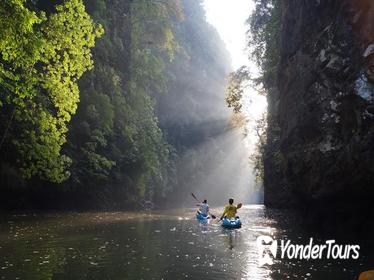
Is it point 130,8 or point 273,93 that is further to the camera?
point 130,8

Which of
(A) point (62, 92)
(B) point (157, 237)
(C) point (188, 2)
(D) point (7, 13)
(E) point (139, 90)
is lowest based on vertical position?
(B) point (157, 237)

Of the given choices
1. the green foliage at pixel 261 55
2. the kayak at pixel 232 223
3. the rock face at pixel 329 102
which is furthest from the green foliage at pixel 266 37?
the kayak at pixel 232 223

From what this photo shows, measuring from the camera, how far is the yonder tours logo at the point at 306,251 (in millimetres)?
12242

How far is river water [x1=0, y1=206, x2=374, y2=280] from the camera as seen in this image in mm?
9922

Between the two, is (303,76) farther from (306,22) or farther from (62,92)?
(62,92)

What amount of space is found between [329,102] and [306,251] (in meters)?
5.44

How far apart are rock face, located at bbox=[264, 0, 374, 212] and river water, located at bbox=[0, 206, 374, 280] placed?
2170 mm

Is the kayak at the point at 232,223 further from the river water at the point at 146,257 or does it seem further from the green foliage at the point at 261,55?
the green foliage at the point at 261,55

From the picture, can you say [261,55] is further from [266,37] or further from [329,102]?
[329,102]

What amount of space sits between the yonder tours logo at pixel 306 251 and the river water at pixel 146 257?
0.30 meters

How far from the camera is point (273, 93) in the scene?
102ft

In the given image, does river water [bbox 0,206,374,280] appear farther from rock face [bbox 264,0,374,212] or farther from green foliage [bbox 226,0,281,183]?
green foliage [bbox 226,0,281,183]

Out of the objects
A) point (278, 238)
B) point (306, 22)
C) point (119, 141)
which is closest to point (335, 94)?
point (306, 22)

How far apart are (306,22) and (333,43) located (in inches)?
116
